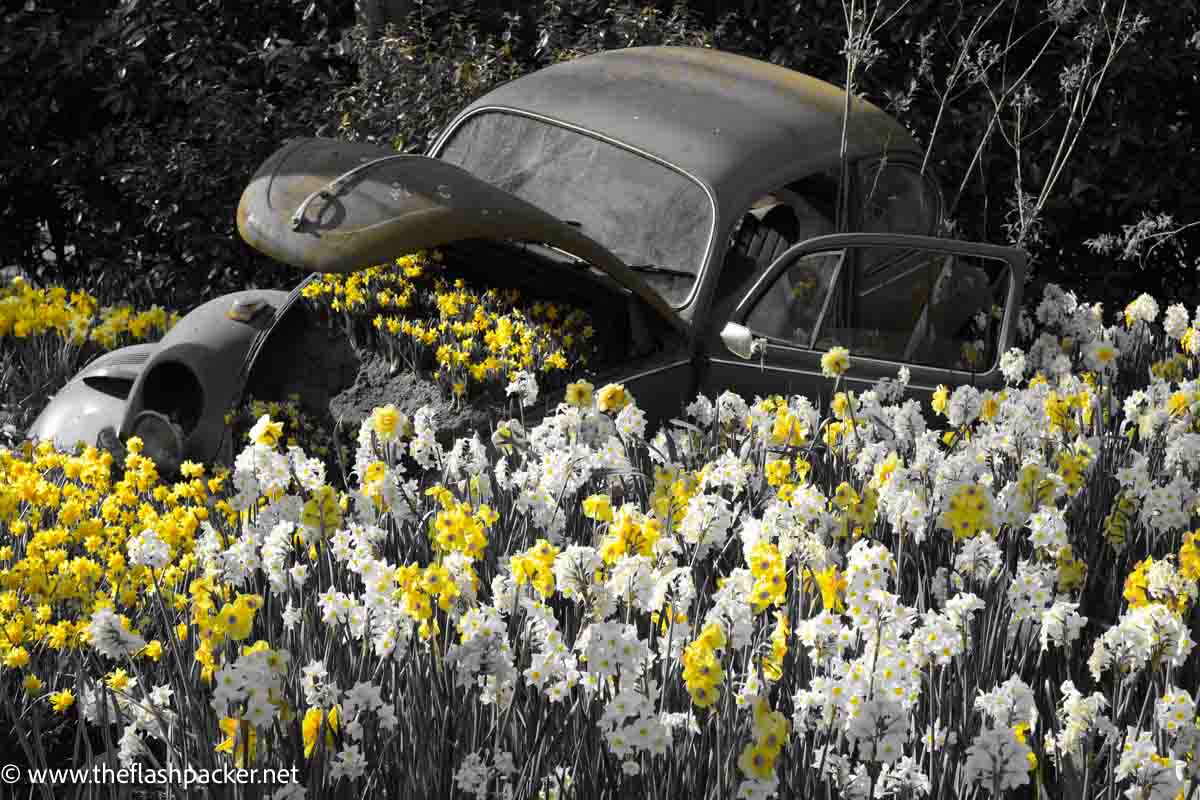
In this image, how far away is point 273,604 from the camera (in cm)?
296

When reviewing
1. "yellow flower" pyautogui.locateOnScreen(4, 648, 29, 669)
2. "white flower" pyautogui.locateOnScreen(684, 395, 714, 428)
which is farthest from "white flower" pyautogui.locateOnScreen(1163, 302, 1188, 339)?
"yellow flower" pyautogui.locateOnScreen(4, 648, 29, 669)

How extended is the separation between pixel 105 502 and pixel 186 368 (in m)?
1.20

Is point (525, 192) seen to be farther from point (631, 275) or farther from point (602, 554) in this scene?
point (602, 554)

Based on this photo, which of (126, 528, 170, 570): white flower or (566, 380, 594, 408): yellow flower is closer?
(126, 528, 170, 570): white flower

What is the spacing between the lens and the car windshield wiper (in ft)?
15.7

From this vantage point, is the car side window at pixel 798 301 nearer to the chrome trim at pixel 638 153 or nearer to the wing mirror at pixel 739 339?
the wing mirror at pixel 739 339

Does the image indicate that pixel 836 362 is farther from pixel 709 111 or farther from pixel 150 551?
pixel 709 111

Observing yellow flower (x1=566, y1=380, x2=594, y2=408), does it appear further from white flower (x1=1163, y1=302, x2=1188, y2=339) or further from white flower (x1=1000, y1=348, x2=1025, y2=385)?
white flower (x1=1163, y1=302, x2=1188, y2=339)

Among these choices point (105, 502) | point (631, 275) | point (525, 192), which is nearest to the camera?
point (105, 502)

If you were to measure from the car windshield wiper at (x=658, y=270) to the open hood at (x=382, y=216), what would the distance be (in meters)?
0.28

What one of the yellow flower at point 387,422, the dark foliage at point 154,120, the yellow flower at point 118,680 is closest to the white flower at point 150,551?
the yellow flower at point 118,680

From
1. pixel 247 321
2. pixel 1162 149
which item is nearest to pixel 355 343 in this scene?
pixel 247 321

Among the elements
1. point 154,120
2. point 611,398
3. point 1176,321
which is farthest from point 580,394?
point 154,120

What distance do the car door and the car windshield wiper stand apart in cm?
23
